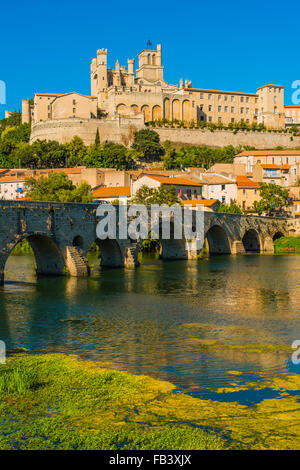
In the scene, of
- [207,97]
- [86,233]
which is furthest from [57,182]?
[207,97]

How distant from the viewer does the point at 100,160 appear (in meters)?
95.4

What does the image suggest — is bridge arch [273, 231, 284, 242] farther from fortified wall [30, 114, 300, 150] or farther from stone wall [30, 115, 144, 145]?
stone wall [30, 115, 144, 145]

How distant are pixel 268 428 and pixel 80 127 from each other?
9785 centimetres

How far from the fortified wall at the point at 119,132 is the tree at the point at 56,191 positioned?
3790 cm

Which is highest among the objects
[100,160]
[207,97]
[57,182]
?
[207,97]

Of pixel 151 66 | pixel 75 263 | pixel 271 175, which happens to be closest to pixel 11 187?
pixel 271 175

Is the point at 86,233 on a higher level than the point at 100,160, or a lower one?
lower

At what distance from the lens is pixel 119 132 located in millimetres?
105812

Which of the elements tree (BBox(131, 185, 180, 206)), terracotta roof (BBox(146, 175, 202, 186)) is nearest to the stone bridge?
tree (BBox(131, 185, 180, 206))

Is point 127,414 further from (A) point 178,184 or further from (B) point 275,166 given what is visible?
(B) point 275,166

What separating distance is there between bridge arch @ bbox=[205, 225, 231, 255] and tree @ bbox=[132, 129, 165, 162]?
4347 cm

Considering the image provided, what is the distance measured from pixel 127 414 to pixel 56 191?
167ft

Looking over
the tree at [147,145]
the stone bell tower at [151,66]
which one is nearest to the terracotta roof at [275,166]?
the tree at [147,145]
